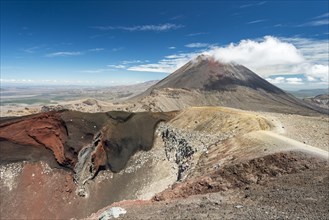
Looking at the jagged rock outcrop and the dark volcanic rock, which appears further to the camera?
the dark volcanic rock

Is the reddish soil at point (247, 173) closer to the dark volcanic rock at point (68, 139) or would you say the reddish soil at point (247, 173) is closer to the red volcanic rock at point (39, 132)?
the dark volcanic rock at point (68, 139)

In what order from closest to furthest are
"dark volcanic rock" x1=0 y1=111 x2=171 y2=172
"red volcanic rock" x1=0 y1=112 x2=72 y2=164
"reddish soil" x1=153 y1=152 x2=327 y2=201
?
"reddish soil" x1=153 y1=152 x2=327 y2=201 → "dark volcanic rock" x1=0 y1=111 x2=171 y2=172 → "red volcanic rock" x1=0 y1=112 x2=72 y2=164

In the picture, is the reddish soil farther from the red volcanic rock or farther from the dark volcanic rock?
the red volcanic rock

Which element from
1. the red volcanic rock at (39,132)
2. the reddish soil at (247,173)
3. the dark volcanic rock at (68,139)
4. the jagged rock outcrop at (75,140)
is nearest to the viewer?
the reddish soil at (247,173)

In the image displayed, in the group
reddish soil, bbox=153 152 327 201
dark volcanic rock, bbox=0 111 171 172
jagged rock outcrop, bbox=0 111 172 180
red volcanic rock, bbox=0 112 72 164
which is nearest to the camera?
reddish soil, bbox=153 152 327 201

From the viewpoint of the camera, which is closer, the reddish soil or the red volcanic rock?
the reddish soil

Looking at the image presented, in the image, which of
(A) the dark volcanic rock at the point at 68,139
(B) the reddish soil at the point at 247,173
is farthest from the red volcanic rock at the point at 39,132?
(B) the reddish soil at the point at 247,173

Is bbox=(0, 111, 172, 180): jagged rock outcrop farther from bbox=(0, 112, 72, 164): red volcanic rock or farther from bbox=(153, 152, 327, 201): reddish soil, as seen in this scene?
bbox=(153, 152, 327, 201): reddish soil

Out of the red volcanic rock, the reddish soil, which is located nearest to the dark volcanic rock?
the red volcanic rock

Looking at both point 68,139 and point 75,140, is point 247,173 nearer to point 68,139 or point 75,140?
point 75,140
